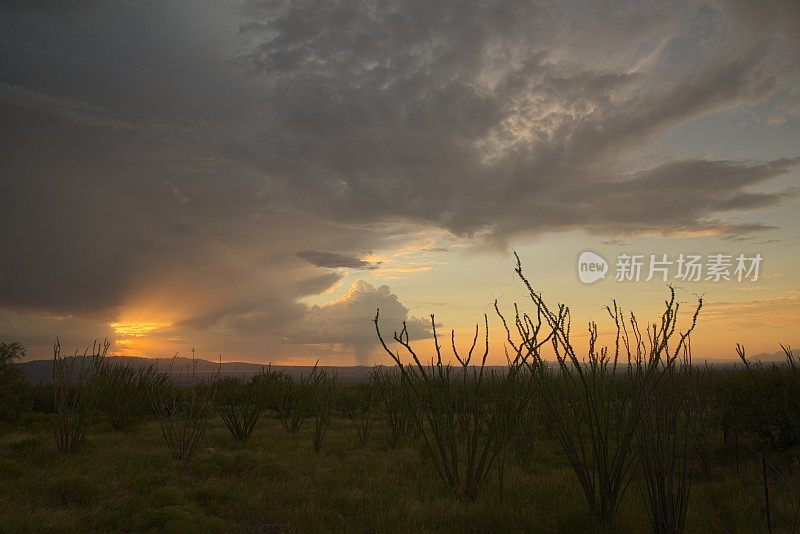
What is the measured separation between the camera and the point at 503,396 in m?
5.78

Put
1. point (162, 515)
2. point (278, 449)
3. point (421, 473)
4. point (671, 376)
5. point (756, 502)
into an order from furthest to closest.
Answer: point (278, 449)
point (421, 473)
point (756, 502)
point (162, 515)
point (671, 376)

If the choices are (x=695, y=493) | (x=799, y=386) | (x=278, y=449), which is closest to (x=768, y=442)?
(x=799, y=386)

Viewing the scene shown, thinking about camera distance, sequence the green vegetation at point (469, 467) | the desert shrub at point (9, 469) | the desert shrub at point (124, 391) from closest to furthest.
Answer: the green vegetation at point (469, 467) → the desert shrub at point (9, 469) → the desert shrub at point (124, 391)

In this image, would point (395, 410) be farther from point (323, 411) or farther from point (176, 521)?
point (176, 521)

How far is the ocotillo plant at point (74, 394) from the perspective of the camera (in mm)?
9102

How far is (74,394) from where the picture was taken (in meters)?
9.61

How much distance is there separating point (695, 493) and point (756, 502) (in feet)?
2.57

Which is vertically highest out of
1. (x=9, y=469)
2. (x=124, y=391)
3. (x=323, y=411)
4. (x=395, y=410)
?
(x=124, y=391)

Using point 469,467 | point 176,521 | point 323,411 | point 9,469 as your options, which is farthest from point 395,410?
point 9,469

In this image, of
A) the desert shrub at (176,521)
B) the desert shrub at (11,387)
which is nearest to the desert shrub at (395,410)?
the desert shrub at (176,521)

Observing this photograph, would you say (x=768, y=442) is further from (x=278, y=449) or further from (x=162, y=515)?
(x=162, y=515)

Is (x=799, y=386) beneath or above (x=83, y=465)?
above

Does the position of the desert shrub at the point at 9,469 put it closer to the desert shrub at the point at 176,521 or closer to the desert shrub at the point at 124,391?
the desert shrub at the point at 176,521

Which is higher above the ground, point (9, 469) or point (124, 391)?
point (124, 391)
